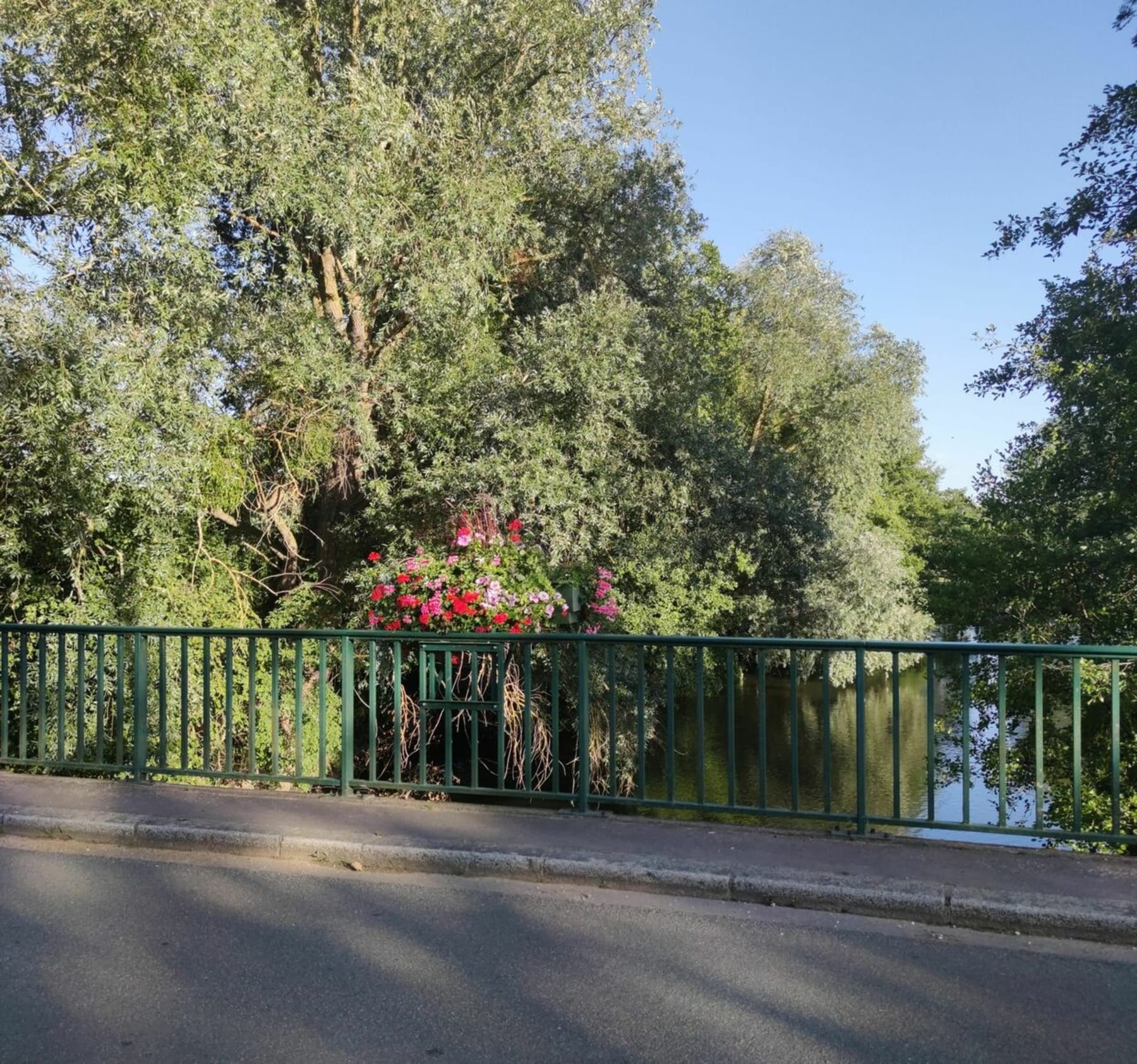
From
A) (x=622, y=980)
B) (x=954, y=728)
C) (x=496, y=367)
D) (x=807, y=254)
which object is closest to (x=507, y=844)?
(x=622, y=980)

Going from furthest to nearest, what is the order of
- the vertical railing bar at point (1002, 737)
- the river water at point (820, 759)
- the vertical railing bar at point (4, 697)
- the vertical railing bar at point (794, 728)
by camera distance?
the river water at point (820, 759)
the vertical railing bar at point (4, 697)
the vertical railing bar at point (794, 728)
the vertical railing bar at point (1002, 737)

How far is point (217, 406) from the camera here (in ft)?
34.5

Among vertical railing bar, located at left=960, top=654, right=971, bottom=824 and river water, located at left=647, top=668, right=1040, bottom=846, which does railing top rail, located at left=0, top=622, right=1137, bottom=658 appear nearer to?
vertical railing bar, located at left=960, top=654, right=971, bottom=824

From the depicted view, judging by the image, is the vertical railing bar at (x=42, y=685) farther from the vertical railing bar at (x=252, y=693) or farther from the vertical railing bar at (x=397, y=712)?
the vertical railing bar at (x=397, y=712)

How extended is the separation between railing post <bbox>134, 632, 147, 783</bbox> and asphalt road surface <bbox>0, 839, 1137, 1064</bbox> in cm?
197

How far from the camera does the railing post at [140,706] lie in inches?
256

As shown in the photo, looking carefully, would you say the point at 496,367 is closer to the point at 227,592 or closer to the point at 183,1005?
the point at 227,592

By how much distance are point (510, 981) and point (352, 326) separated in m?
11.7

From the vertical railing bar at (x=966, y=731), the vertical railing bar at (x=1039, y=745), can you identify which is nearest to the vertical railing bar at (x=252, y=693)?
the vertical railing bar at (x=966, y=731)

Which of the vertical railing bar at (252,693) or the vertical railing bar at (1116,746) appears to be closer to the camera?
the vertical railing bar at (1116,746)

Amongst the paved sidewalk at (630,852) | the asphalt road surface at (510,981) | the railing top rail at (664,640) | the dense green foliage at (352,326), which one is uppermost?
the dense green foliage at (352,326)

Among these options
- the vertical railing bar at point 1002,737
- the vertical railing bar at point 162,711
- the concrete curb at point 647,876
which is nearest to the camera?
the concrete curb at point 647,876

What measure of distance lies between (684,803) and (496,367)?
7891 mm

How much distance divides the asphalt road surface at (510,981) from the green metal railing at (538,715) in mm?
1228
